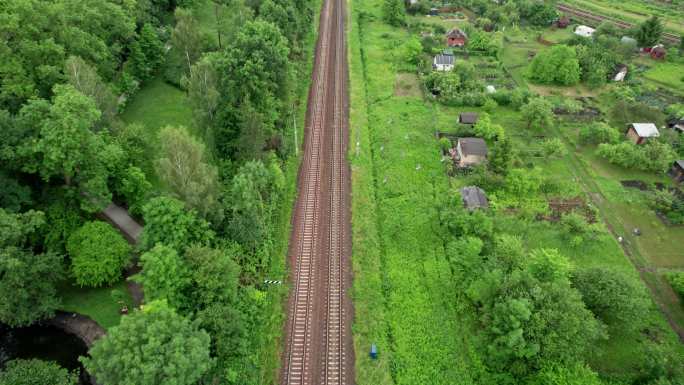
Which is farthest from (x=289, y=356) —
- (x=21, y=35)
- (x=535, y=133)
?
(x=535, y=133)

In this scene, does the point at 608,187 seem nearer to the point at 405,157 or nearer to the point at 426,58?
the point at 405,157

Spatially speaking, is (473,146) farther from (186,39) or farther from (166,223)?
(186,39)

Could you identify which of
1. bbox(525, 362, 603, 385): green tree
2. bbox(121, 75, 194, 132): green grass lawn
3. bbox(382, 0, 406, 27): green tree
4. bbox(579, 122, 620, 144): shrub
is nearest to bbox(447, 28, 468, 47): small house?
bbox(382, 0, 406, 27): green tree

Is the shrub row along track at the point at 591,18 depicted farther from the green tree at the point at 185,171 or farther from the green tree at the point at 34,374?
the green tree at the point at 34,374

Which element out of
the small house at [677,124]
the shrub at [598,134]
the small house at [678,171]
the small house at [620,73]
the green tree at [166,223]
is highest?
the green tree at [166,223]

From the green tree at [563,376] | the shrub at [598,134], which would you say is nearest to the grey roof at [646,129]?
the shrub at [598,134]
